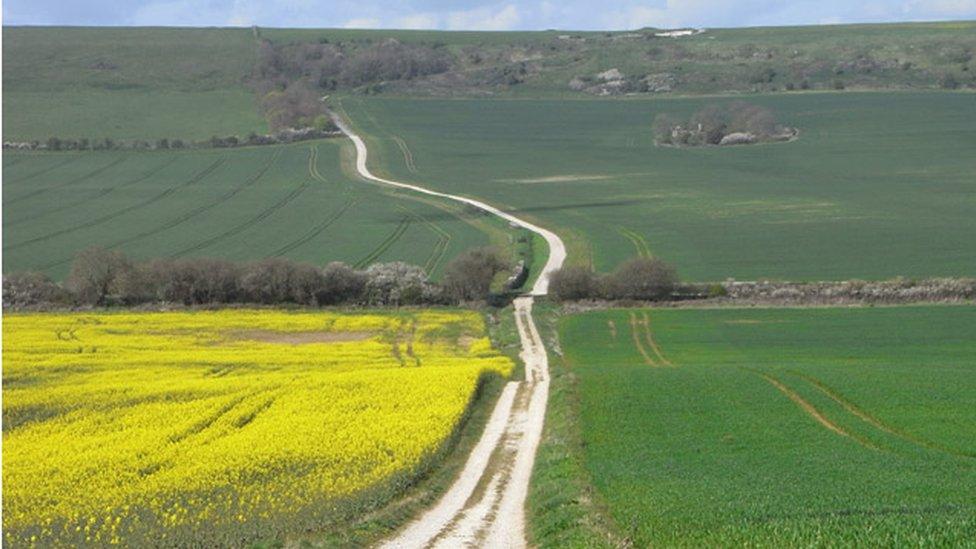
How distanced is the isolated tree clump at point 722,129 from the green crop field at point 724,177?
248cm

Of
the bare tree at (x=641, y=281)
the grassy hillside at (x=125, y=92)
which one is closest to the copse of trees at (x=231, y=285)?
the bare tree at (x=641, y=281)

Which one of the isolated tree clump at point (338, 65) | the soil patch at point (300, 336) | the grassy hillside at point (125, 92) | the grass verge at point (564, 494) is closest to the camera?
the grass verge at point (564, 494)

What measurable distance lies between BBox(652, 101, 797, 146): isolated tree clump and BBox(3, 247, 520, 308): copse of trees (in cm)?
7246

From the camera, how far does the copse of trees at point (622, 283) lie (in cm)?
6712

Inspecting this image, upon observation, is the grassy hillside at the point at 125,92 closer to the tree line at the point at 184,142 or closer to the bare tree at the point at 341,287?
the tree line at the point at 184,142

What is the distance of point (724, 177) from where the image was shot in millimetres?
111688

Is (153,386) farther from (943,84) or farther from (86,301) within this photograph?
(943,84)

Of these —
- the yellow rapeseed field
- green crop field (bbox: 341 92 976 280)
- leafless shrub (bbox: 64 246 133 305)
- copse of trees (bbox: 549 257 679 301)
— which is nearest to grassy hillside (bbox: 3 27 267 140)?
green crop field (bbox: 341 92 976 280)

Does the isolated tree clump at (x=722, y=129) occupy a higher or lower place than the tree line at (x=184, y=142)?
lower

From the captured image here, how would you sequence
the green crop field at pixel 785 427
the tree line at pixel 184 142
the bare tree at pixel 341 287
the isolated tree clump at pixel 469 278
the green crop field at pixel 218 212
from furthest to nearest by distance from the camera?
the tree line at pixel 184 142
the green crop field at pixel 218 212
the bare tree at pixel 341 287
the isolated tree clump at pixel 469 278
the green crop field at pixel 785 427

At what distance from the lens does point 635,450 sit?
97.0 feet

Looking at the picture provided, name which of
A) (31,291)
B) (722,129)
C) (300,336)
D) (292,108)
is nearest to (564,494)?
(300,336)

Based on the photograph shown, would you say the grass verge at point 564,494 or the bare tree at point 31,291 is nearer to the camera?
the grass verge at point 564,494

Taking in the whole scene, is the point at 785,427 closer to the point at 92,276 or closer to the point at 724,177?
the point at 92,276
